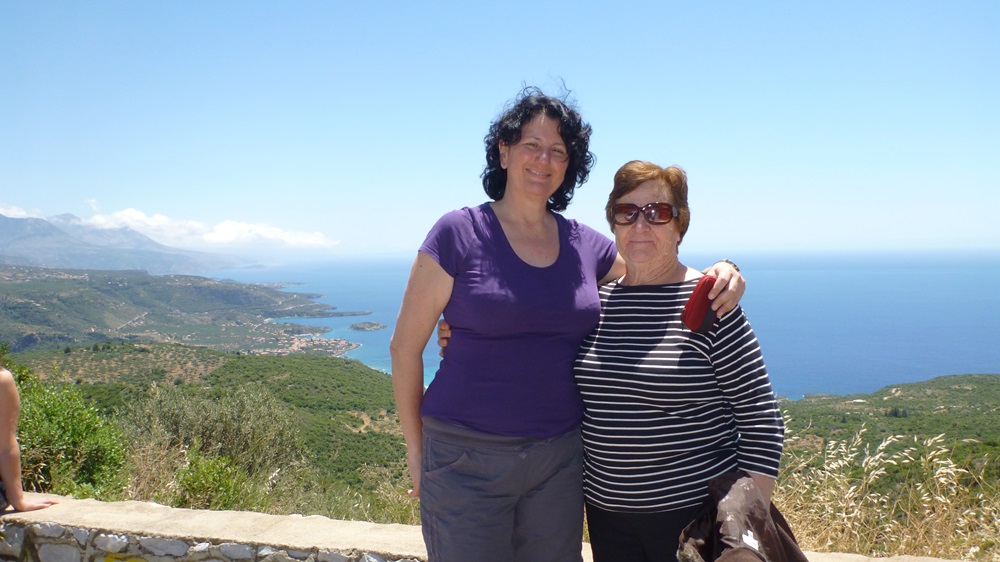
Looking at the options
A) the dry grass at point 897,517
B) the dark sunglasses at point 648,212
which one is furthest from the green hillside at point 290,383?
the dark sunglasses at point 648,212

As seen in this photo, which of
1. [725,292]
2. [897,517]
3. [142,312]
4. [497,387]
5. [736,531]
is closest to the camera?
[736,531]

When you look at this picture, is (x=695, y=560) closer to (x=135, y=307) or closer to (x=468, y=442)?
(x=468, y=442)

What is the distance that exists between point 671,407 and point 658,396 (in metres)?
0.06

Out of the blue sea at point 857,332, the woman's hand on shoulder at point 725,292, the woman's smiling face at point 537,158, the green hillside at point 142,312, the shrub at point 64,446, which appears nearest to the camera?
the woman's hand on shoulder at point 725,292

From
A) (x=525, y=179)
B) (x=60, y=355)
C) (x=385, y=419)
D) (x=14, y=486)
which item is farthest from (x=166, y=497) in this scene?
(x=60, y=355)

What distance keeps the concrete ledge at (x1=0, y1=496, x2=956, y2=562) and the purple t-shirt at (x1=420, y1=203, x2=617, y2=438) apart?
1.03 meters

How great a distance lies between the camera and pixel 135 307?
9694 centimetres

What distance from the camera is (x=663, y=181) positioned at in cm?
195

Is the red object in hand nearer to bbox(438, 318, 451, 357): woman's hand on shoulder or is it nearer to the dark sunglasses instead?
the dark sunglasses

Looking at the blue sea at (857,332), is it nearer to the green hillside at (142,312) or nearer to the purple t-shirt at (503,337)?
the green hillside at (142,312)

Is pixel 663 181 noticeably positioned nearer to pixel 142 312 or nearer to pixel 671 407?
pixel 671 407

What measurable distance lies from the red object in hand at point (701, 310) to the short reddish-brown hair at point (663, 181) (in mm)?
291

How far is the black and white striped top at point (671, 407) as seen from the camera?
5.69 ft

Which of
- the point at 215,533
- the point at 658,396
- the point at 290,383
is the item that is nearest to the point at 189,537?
the point at 215,533
